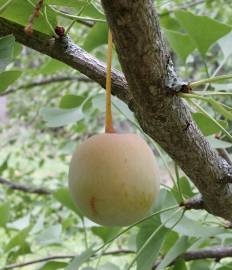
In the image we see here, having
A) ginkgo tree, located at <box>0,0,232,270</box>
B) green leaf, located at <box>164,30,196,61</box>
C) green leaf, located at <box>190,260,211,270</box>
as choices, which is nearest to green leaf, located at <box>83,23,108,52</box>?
ginkgo tree, located at <box>0,0,232,270</box>

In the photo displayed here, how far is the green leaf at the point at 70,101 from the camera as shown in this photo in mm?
1006

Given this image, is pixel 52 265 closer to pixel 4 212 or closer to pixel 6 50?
pixel 4 212

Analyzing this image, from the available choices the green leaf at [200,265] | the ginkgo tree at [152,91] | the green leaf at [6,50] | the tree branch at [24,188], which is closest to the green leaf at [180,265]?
the ginkgo tree at [152,91]

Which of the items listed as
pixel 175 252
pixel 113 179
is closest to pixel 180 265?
pixel 175 252

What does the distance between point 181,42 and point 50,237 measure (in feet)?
1.78

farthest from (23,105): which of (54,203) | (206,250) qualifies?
(206,250)

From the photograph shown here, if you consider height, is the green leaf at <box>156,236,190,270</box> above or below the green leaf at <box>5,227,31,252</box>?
above

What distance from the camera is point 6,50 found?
Answer: 0.52m

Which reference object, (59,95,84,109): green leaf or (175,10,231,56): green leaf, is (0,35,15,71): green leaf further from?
(59,95,84,109): green leaf

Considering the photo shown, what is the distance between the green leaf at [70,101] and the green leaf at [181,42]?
8.4 inches

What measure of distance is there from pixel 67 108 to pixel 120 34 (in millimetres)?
591

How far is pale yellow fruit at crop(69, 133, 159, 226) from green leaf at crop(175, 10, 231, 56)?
27 cm

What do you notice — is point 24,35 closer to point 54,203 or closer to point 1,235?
point 54,203

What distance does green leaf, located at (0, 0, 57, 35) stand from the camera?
55cm
